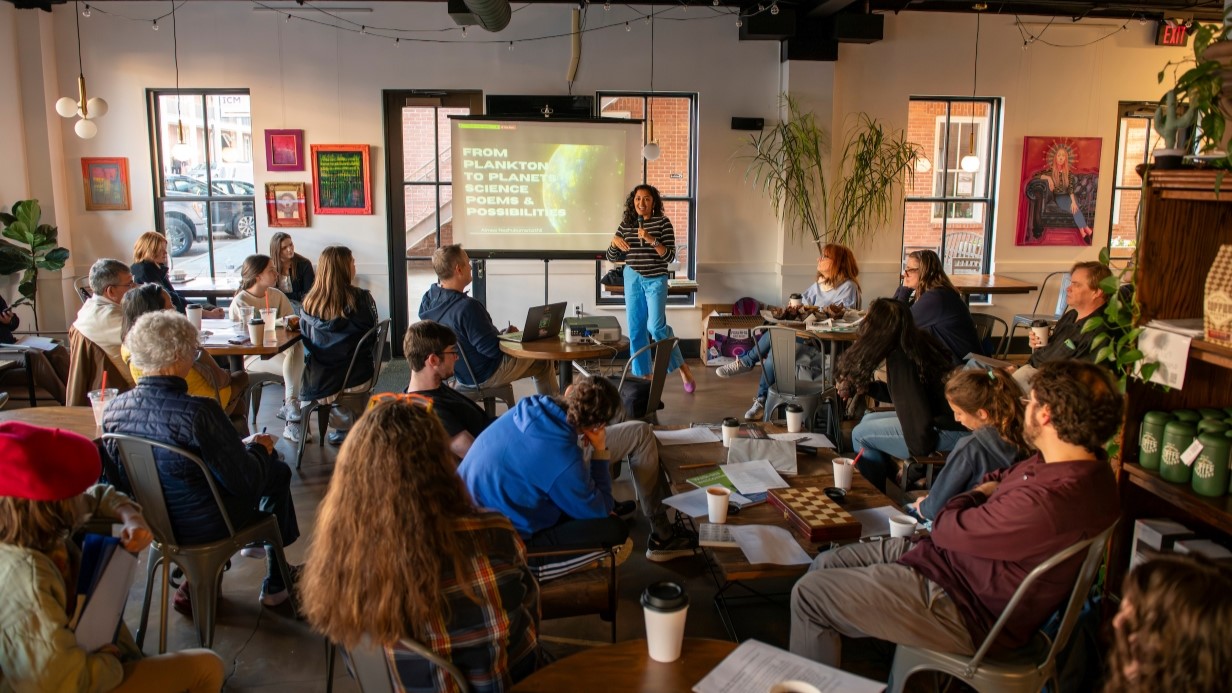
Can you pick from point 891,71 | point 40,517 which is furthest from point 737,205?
point 40,517

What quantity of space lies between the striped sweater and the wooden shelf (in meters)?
4.66

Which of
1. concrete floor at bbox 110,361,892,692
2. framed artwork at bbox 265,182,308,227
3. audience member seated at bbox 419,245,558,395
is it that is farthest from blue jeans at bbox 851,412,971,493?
framed artwork at bbox 265,182,308,227

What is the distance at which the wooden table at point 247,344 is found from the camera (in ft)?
15.7

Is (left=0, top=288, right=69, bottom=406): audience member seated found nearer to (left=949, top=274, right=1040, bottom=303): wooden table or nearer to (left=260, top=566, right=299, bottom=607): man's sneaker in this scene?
(left=260, top=566, right=299, bottom=607): man's sneaker

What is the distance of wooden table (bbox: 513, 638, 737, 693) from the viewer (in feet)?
5.59

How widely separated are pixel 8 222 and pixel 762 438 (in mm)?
6787

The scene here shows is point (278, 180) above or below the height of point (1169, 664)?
above

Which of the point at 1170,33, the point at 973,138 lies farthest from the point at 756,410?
the point at 1170,33

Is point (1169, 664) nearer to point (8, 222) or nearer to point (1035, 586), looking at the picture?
point (1035, 586)

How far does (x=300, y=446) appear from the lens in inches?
203

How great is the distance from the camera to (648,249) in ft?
23.2

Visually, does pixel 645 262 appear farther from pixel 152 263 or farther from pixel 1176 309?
pixel 1176 309

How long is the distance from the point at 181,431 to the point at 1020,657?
254 cm

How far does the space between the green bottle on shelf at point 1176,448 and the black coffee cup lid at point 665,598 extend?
1581mm
